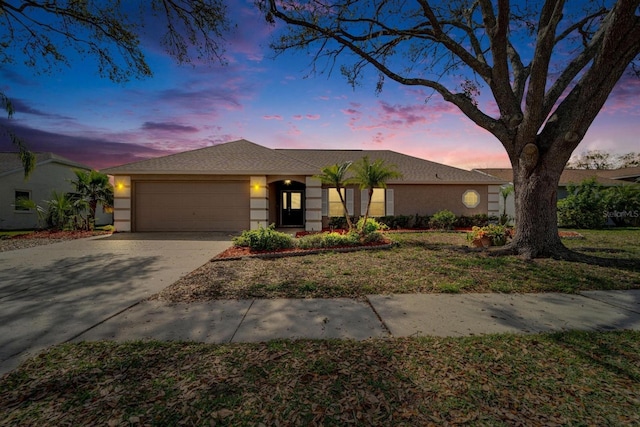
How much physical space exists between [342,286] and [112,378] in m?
3.62

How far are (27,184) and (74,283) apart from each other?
18693 millimetres

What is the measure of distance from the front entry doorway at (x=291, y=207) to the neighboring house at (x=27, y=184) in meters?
11.5

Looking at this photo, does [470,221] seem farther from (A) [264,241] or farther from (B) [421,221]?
(A) [264,241]

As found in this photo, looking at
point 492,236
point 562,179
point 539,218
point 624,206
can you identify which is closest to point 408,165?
point 492,236

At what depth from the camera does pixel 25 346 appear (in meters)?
3.21

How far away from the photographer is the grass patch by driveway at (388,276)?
5.23 metres

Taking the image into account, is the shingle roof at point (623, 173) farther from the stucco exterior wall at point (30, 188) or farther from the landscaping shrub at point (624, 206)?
Answer: the stucco exterior wall at point (30, 188)

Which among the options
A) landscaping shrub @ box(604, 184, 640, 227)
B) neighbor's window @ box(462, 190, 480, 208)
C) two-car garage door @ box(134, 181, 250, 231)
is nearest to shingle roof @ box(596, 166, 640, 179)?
landscaping shrub @ box(604, 184, 640, 227)

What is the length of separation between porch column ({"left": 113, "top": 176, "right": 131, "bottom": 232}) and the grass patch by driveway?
9.12 metres

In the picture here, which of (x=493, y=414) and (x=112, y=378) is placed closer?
(x=493, y=414)

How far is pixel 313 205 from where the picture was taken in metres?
14.7

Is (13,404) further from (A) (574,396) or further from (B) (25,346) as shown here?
(A) (574,396)

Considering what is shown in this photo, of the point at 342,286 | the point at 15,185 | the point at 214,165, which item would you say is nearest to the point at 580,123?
the point at 342,286

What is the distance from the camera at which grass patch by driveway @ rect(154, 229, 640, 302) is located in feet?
17.2
